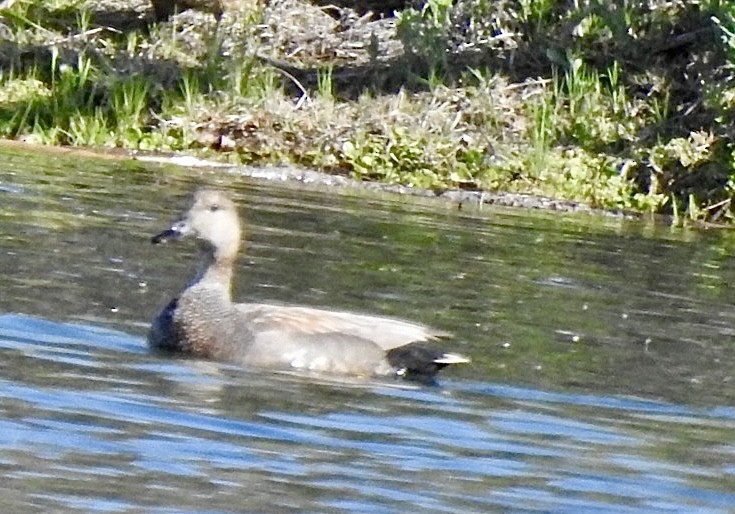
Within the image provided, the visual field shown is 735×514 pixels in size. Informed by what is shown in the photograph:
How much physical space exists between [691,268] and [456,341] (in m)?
4.24

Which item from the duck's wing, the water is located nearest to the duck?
the duck's wing

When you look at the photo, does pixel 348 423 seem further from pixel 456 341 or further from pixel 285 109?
pixel 285 109

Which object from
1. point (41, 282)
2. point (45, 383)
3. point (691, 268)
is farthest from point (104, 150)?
point (45, 383)

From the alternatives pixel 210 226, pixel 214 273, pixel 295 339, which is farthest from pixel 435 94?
pixel 295 339

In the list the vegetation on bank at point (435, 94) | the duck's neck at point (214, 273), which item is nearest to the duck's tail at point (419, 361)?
the duck's neck at point (214, 273)

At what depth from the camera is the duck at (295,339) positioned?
921cm

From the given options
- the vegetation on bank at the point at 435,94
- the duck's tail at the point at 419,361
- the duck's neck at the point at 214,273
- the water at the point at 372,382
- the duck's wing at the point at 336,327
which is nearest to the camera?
the water at the point at 372,382

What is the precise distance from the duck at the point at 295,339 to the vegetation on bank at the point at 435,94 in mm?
8981

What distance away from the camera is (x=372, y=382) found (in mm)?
9062

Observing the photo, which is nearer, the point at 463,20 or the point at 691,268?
the point at 691,268

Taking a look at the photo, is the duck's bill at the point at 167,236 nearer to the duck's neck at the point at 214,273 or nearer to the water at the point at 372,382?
the duck's neck at the point at 214,273

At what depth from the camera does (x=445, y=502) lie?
21.9 feet

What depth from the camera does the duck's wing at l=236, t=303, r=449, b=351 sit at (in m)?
9.23

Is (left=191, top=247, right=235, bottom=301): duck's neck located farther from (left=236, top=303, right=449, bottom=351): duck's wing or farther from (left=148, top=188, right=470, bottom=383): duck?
(left=236, top=303, right=449, bottom=351): duck's wing
